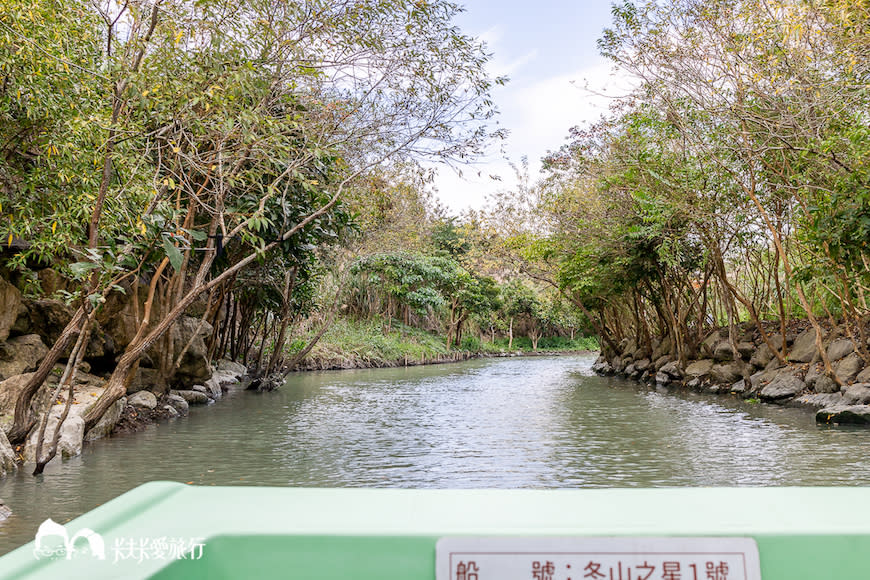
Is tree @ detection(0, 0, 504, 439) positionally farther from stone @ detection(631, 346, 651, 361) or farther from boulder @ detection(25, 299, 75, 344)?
stone @ detection(631, 346, 651, 361)

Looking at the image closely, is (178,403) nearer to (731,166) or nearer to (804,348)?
(731,166)

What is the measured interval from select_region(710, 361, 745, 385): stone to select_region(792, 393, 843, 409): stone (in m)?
2.77

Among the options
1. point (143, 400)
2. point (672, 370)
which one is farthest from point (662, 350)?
point (143, 400)

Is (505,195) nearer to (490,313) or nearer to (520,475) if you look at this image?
(490,313)

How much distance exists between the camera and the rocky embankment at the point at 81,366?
6.79 meters

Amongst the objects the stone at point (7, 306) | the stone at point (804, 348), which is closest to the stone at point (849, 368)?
the stone at point (804, 348)

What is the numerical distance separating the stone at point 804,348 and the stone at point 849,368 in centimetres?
104

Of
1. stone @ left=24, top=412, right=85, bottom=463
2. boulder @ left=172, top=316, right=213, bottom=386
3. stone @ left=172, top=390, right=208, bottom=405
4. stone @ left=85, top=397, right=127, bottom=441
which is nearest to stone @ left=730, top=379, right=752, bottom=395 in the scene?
boulder @ left=172, top=316, right=213, bottom=386

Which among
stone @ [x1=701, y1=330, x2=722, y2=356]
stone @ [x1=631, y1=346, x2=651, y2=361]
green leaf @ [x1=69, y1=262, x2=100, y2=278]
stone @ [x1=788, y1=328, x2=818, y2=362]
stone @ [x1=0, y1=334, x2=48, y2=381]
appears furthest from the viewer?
stone @ [x1=631, y1=346, x2=651, y2=361]

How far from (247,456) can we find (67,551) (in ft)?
21.0

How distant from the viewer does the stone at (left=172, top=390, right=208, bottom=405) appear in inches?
463

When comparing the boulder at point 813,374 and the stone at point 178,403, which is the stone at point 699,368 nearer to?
the boulder at point 813,374

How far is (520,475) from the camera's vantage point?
614 cm

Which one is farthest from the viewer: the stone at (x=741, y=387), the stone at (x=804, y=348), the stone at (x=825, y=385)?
the stone at (x=741, y=387)
